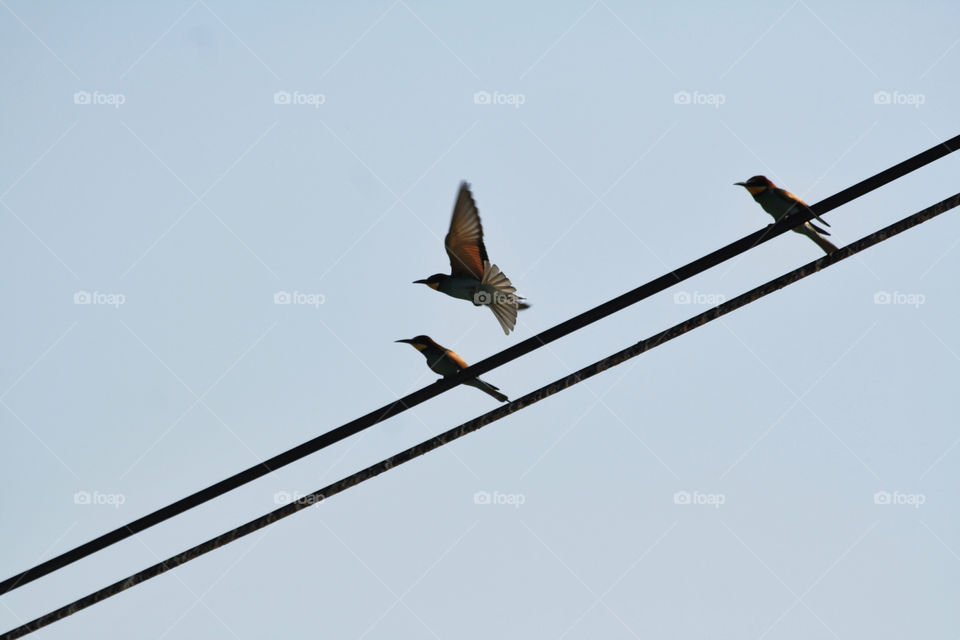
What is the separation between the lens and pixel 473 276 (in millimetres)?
6441

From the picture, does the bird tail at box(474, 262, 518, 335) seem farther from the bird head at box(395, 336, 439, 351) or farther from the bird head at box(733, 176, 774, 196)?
the bird head at box(733, 176, 774, 196)

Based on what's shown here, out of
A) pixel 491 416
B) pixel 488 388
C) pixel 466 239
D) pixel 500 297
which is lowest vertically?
pixel 491 416

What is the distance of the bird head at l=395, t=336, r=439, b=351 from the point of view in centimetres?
630

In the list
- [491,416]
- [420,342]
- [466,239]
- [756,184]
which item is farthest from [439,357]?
[491,416]

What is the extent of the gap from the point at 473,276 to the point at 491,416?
8.76 feet

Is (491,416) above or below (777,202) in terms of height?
below

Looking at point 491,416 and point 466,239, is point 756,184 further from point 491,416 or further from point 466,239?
point 491,416

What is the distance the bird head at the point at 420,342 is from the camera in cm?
630

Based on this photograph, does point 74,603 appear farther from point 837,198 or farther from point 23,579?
point 837,198

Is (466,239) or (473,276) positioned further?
(473,276)

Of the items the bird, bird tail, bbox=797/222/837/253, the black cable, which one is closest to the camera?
the black cable

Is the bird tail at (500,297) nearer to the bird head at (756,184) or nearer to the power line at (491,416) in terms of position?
the bird head at (756,184)

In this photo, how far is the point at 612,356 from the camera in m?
3.78

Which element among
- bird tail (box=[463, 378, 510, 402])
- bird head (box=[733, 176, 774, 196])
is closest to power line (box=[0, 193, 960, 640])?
bird tail (box=[463, 378, 510, 402])
